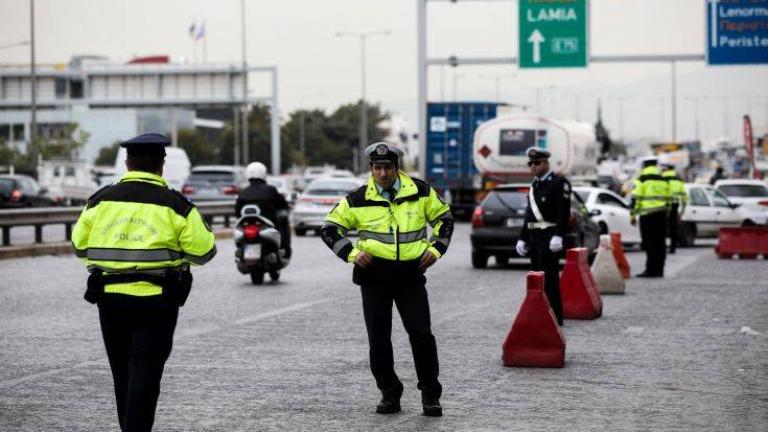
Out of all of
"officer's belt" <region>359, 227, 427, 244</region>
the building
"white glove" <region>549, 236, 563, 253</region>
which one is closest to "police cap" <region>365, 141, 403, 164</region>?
"officer's belt" <region>359, 227, 427, 244</region>

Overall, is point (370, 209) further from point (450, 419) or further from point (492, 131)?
point (492, 131)

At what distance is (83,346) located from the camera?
12.6m

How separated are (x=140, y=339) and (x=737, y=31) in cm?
3320

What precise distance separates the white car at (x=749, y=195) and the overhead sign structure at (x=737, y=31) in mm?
3122

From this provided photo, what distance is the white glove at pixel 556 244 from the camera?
13.7m

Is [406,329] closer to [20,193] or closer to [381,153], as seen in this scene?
[381,153]

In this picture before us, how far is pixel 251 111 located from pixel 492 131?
8671cm

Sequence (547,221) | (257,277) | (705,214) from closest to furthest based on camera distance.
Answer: (547,221)
(257,277)
(705,214)

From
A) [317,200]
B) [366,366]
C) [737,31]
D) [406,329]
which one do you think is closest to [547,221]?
[366,366]

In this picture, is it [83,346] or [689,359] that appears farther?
[83,346]

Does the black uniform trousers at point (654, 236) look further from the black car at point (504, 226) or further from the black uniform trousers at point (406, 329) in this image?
the black uniform trousers at point (406, 329)

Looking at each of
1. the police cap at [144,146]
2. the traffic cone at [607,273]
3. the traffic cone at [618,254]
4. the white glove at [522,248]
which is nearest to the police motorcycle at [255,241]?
the traffic cone at [607,273]

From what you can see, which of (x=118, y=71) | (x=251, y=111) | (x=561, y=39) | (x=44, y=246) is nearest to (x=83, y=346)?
(x=44, y=246)

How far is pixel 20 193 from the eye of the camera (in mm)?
43781
